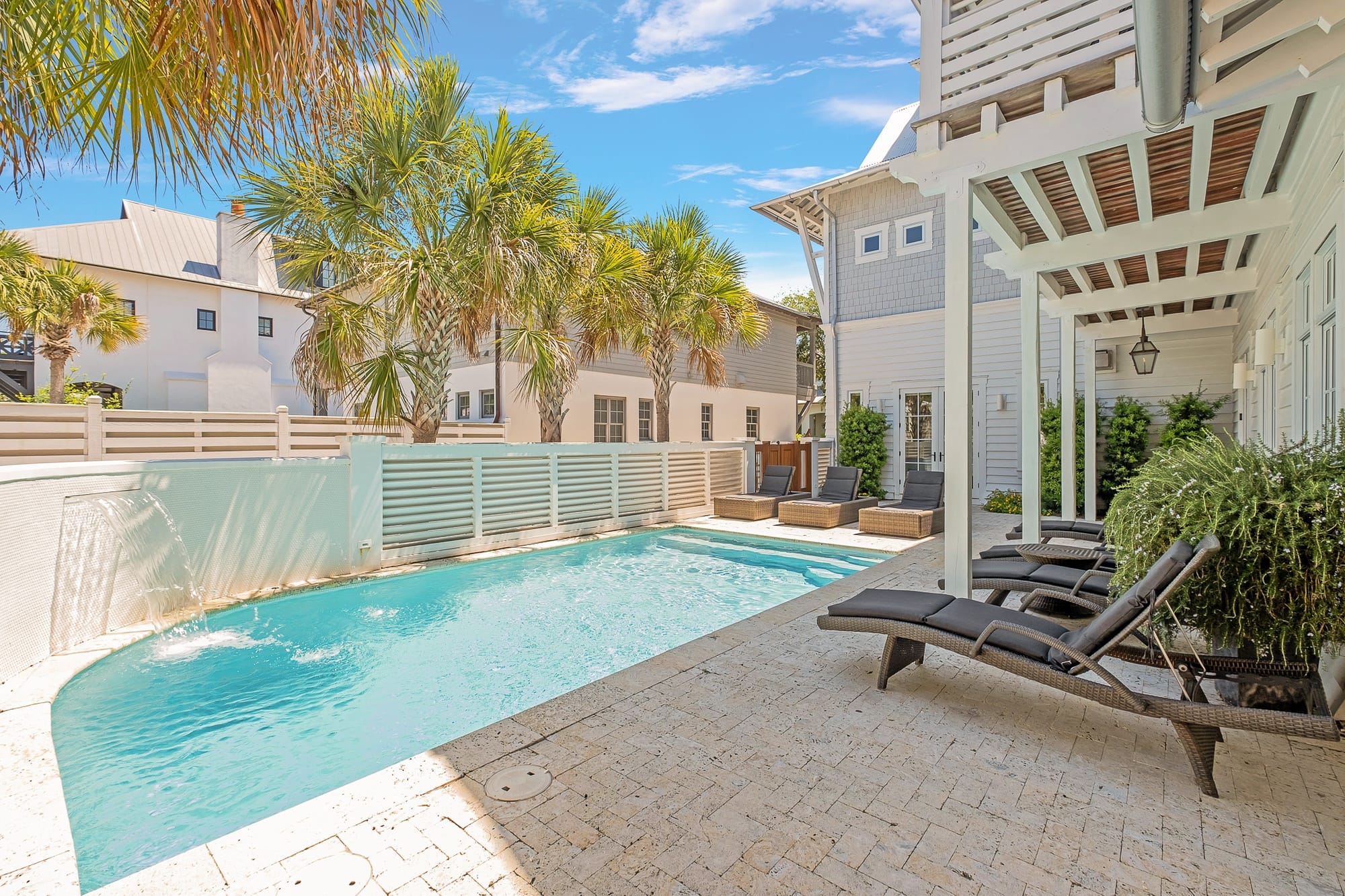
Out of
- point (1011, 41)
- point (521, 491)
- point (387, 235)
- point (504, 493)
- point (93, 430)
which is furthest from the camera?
point (521, 491)

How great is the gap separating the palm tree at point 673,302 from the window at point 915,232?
3.94m

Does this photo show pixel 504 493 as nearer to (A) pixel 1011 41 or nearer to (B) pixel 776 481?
(B) pixel 776 481

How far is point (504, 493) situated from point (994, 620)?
6559 millimetres

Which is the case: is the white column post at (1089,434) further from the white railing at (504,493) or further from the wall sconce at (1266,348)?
the white railing at (504,493)

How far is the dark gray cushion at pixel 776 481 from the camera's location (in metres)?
11.7

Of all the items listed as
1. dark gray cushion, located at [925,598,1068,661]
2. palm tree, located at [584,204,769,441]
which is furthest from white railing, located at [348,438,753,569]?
dark gray cushion, located at [925,598,1068,661]

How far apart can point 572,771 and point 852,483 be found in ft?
29.5

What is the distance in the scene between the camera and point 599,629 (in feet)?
17.6

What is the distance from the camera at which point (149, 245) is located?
20703 mm

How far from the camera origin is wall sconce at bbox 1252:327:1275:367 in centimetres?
566

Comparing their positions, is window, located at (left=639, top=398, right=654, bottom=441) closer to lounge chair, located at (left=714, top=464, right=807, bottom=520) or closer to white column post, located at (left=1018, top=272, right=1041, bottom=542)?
lounge chair, located at (left=714, top=464, right=807, bottom=520)

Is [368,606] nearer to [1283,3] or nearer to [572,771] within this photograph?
[572,771]

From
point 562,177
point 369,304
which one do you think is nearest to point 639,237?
point 562,177

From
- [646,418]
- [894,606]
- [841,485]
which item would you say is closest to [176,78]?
[894,606]
